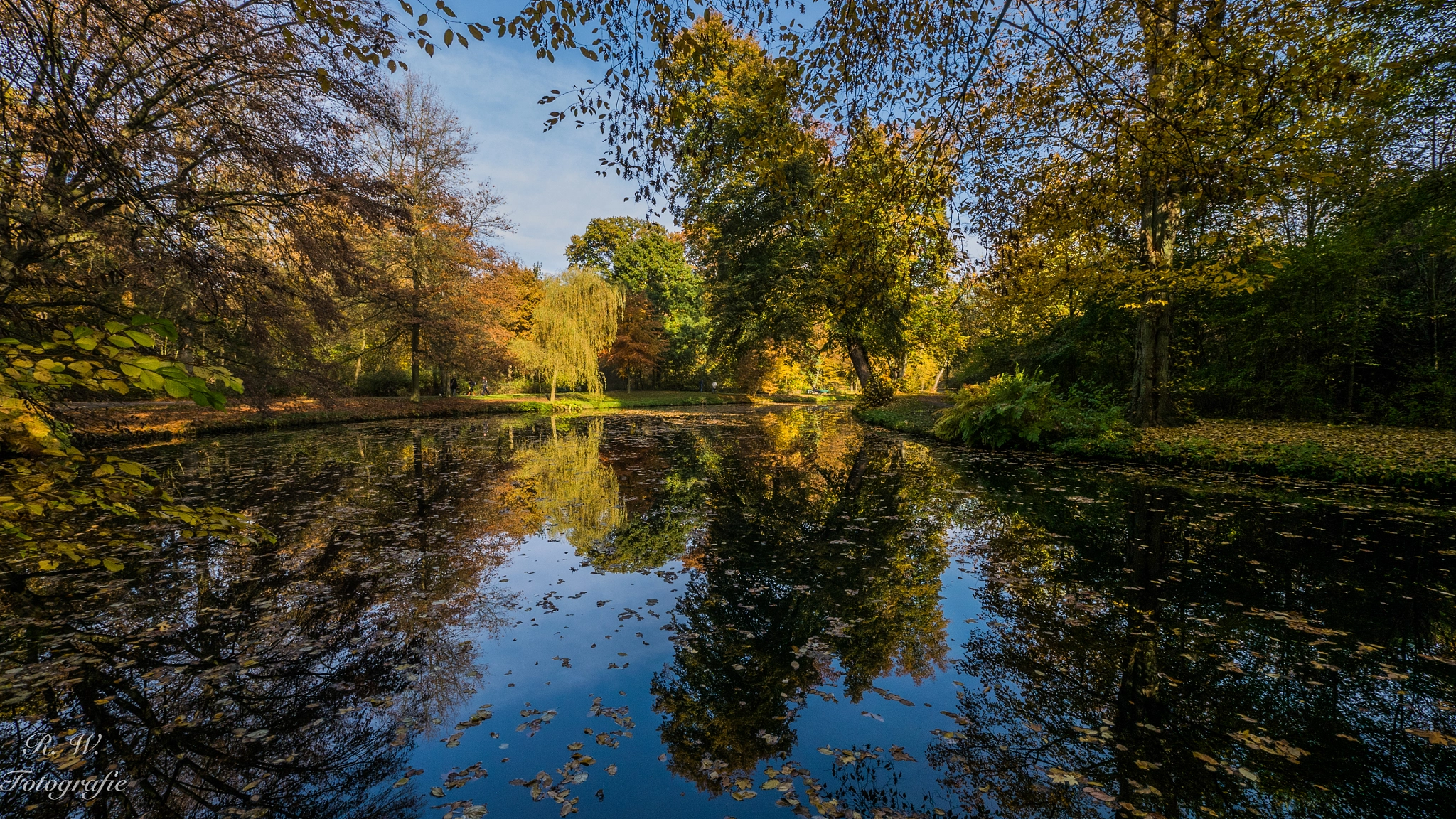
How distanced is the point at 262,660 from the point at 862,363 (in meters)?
23.9

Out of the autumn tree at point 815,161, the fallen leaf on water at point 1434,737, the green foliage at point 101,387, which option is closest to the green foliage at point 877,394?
the autumn tree at point 815,161

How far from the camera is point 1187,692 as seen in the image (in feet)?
10.4

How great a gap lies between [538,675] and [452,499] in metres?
5.69

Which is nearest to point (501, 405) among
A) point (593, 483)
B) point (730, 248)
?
point (730, 248)

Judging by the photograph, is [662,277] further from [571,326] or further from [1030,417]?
[1030,417]

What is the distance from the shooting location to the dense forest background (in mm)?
4320

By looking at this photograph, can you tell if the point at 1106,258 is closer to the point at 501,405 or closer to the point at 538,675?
the point at 538,675

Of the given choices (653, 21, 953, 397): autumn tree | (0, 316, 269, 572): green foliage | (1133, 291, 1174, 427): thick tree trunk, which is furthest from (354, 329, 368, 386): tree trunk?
(1133, 291, 1174, 427): thick tree trunk

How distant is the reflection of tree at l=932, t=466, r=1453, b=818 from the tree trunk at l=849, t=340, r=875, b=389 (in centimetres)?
1881

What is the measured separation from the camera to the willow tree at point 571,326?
2725 cm

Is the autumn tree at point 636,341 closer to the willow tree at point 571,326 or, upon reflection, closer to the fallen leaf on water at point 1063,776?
the willow tree at point 571,326

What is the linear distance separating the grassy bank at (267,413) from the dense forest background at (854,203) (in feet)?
6.63

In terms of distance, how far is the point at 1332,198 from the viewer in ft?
44.6

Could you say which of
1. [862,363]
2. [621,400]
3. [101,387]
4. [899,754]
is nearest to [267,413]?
[101,387]
